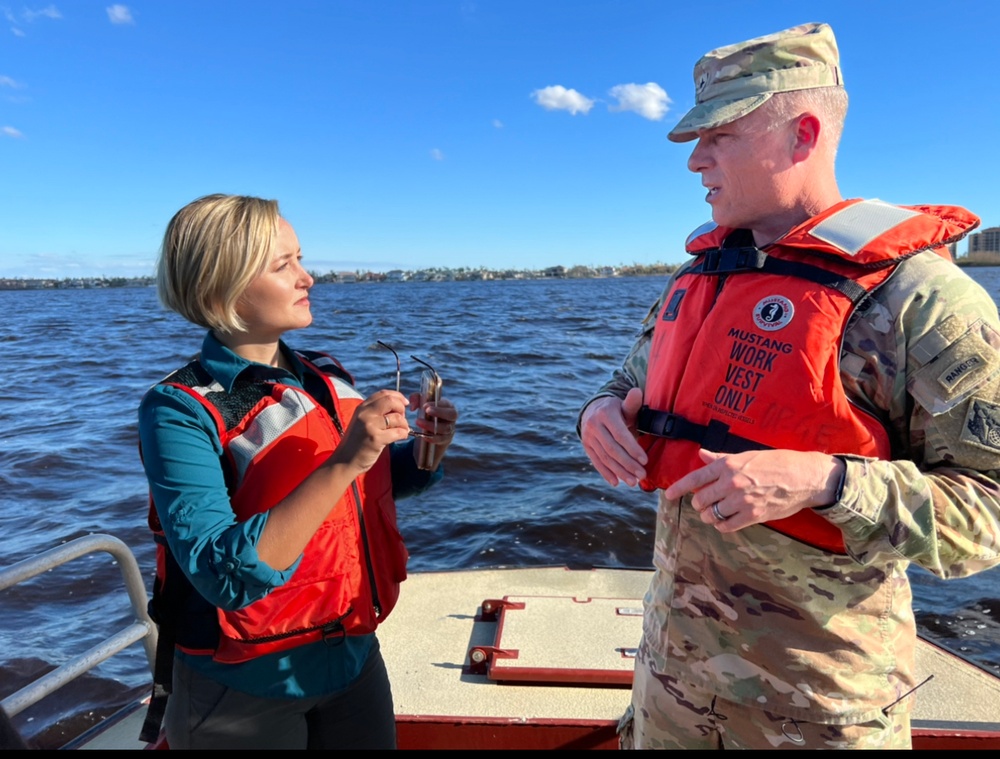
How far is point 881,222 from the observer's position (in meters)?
1.83

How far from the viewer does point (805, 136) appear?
185 cm

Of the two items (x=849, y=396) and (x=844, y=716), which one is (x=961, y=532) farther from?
(x=844, y=716)

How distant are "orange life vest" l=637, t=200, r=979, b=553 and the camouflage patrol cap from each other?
0.34 metres

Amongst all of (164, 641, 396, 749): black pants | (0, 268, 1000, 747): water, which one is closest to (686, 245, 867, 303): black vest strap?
(164, 641, 396, 749): black pants

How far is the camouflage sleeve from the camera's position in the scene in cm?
→ 156

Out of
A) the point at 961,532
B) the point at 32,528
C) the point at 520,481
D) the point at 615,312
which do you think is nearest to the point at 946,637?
the point at 520,481

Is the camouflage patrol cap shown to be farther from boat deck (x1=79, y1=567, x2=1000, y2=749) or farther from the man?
boat deck (x1=79, y1=567, x2=1000, y2=749)

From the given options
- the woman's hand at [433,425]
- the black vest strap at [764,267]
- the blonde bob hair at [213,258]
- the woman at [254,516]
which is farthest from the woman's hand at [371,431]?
the black vest strap at [764,267]

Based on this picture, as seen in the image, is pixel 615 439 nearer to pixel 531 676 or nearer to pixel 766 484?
pixel 766 484

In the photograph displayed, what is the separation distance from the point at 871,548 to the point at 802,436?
11.6 inches

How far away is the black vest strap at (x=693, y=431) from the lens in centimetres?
184

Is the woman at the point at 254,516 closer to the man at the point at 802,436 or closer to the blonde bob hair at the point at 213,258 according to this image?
the blonde bob hair at the point at 213,258

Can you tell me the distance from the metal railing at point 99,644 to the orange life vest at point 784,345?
191cm

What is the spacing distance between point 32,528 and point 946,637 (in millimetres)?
9222
